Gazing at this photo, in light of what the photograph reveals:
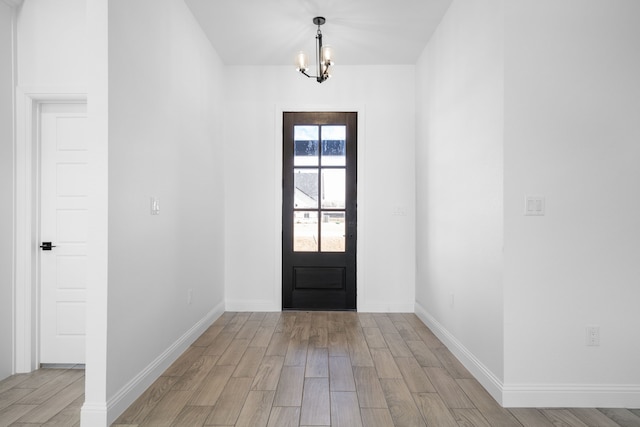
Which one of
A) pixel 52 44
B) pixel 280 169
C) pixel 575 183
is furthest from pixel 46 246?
pixel 575 183

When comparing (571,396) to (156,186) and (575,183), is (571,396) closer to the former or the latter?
(575,183)

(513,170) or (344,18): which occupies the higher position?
(344,18)

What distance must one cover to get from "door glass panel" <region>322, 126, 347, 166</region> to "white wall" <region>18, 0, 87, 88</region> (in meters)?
2.49

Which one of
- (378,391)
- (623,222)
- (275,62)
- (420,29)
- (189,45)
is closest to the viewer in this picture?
(623,222)

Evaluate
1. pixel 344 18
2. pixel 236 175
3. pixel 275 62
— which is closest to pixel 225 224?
pixel 236 175

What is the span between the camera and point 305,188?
4.54 metres

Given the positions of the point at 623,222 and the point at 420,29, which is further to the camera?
the point at 420,29

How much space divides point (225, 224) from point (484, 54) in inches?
124

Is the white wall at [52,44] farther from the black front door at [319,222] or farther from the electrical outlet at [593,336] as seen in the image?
the electrical outlet at [593,336]

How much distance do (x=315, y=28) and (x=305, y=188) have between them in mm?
1700

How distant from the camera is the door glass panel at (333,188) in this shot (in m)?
4.53

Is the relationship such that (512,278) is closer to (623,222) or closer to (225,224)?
(623,222)

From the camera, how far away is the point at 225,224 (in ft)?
14.8

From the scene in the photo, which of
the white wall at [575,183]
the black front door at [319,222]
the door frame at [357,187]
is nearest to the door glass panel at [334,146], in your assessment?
the black front door at [319,222]
